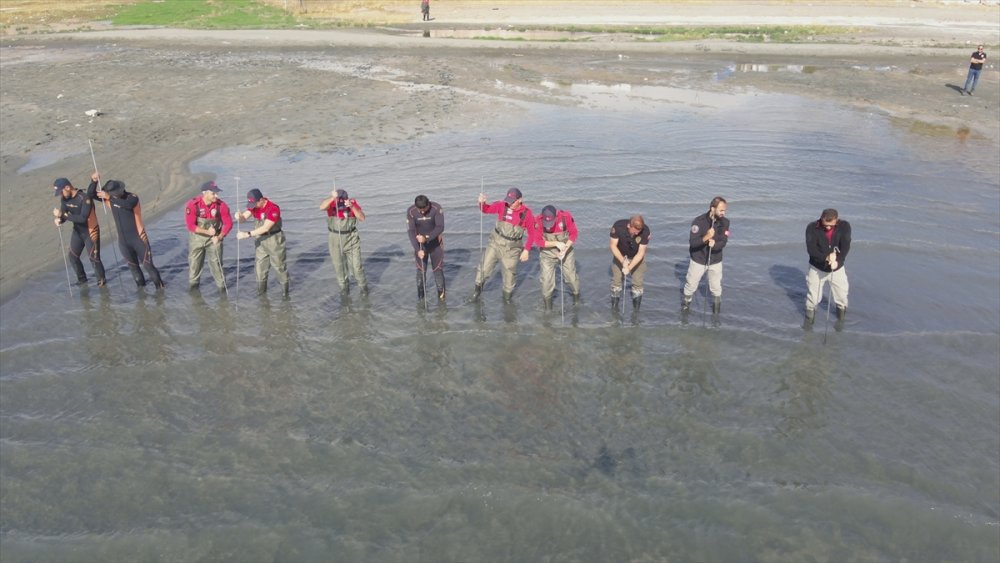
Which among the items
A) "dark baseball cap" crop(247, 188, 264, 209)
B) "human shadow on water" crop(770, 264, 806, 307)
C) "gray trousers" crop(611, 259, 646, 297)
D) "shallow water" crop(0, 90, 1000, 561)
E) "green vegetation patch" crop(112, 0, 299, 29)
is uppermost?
"green vegetation patch" crop(112, 0, 299, 29)

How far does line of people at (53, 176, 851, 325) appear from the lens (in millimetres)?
11688

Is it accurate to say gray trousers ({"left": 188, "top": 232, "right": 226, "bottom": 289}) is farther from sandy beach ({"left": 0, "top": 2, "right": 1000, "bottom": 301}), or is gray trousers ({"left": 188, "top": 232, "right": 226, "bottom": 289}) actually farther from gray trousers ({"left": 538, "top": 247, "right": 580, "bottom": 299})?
gray trousers ({"left": 538, "top": 247, "right": 580, "bottom": 299})

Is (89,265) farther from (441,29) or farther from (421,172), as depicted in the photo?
(441,29)

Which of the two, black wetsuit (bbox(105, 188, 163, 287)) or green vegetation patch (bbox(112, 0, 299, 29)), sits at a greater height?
green vegetation patch (bbox(112, 0, 299, 29))

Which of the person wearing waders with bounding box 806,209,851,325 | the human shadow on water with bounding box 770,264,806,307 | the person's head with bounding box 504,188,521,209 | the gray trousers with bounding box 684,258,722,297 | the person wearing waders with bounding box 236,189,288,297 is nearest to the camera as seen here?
the person wearing waders with bounding box 806,209,851,325

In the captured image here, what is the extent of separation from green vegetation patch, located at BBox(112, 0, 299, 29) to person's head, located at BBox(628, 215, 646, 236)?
4795 cm

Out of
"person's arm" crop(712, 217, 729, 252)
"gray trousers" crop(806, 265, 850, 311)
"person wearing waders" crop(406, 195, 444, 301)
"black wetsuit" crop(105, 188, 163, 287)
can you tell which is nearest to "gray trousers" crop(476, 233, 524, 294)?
"person wearing waders" crop(406, 195, 444, 301)

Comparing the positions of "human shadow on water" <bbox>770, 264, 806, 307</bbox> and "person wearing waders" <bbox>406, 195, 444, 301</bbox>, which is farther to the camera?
"human shadow on water" <bbox>770, 264, 806, 307</bbox>

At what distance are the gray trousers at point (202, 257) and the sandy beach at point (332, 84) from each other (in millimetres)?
Result: 3656

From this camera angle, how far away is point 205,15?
58.8 m

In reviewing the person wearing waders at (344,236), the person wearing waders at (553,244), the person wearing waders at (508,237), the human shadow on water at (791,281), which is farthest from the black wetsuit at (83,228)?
the human shadow on water at (791,281)

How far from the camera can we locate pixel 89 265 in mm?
14891

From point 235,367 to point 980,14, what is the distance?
6780cm

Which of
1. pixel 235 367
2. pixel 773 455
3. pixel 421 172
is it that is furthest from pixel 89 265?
pixel 773 455
